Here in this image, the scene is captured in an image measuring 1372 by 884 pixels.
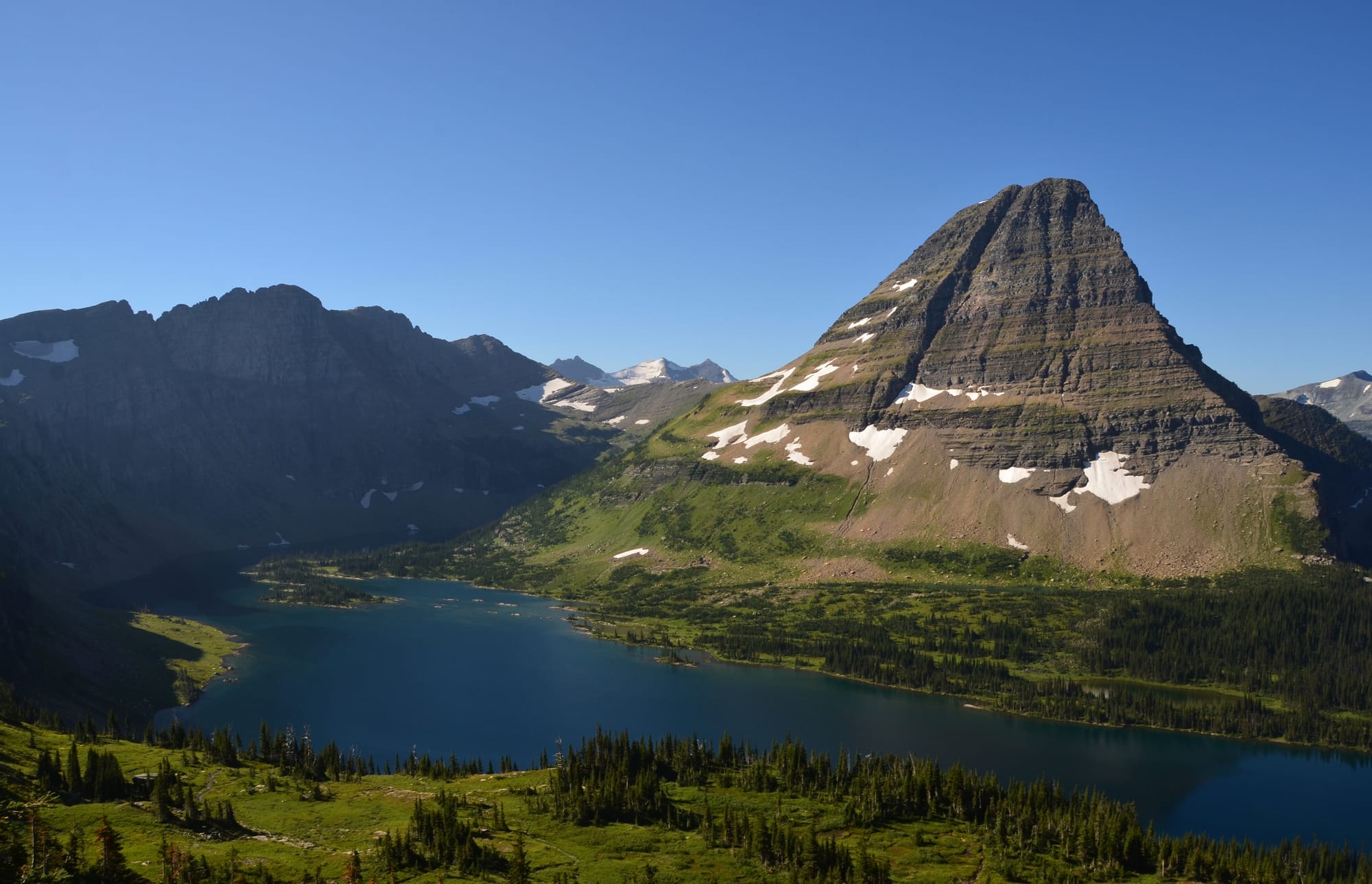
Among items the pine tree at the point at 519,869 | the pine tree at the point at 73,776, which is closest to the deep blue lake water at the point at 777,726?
the pine tree at the point at 73,776

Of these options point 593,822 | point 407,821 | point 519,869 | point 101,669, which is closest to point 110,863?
point 519,869

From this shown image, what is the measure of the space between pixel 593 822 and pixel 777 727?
2309 inches

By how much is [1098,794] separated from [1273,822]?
2393 centimetres

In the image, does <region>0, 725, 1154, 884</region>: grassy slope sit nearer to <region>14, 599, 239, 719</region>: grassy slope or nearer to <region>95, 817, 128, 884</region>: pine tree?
<region>95, 817, 128, 884</region>: pine tree

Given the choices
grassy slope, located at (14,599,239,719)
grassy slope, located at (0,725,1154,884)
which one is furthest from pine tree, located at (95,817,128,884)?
grassy slope, located at (14,599,239,719)

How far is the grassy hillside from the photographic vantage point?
8450 cm

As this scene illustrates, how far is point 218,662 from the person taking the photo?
193250 mm

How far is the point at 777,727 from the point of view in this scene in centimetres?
15250

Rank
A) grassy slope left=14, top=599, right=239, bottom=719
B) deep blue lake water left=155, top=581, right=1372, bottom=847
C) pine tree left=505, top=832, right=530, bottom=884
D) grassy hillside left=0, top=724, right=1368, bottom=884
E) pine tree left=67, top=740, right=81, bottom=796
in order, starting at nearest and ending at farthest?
pine tree left=505, top=832, right=530, bottom=884, grassy hillside left=0, top=724, right=1368, bottom=884, pine tree left=67, top=740, right=81, bottom=796, deep blue lake water left=155, top=581, right=1372, bottom=847, grassy slope left=14, top=599, right=239, bottom=719

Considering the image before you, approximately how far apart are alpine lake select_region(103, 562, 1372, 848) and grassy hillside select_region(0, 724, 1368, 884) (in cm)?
1814

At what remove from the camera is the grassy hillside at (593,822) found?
8450 cm

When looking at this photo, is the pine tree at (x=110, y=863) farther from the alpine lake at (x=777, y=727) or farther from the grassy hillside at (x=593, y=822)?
the alpine lake at (x=777, y=727)

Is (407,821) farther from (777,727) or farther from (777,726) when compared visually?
(777,726)

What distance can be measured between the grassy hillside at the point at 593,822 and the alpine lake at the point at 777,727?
1814cm
